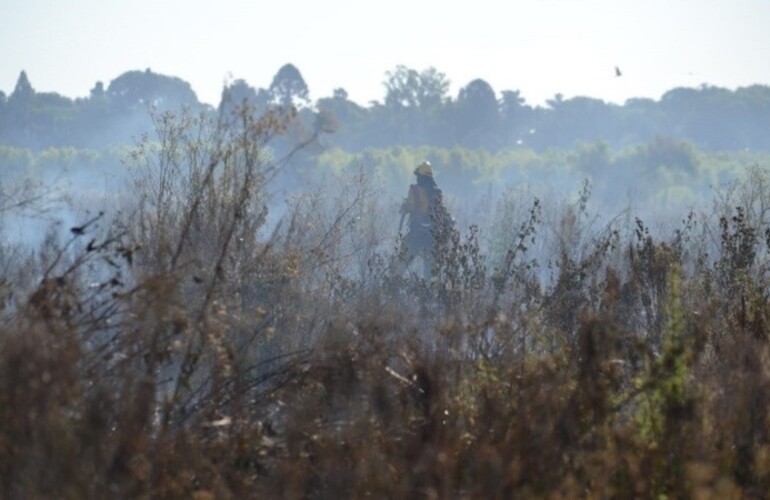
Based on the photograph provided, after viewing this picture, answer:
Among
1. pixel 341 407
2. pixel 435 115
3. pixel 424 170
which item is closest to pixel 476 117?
pixel 435 115

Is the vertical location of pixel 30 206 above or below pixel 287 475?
above

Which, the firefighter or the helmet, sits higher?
the helmet

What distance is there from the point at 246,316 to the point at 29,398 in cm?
209

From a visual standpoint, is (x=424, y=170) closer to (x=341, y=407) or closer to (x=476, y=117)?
(x=341, y=407)

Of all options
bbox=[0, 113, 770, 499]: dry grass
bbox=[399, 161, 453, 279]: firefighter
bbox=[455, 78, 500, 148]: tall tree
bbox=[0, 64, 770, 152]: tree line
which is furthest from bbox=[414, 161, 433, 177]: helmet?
bbox=[455, 78, 500, 148]: tall tree

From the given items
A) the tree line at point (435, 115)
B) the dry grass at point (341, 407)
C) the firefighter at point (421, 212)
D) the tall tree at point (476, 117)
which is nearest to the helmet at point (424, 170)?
the firefighter at point (421, 212)

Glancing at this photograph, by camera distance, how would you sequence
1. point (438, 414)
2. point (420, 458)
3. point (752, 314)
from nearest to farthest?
point (420, 458)
point (438, 414)
point (752, 314)

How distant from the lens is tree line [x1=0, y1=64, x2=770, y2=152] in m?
126

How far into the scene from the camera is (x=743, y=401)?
7.82m

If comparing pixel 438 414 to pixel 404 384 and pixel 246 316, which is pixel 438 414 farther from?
pixel 246 316

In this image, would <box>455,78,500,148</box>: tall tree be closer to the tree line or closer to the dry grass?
the tree line

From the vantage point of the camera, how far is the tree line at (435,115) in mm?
125688

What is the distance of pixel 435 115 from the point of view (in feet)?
456

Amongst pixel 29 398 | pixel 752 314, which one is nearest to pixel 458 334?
pixel 29 398
